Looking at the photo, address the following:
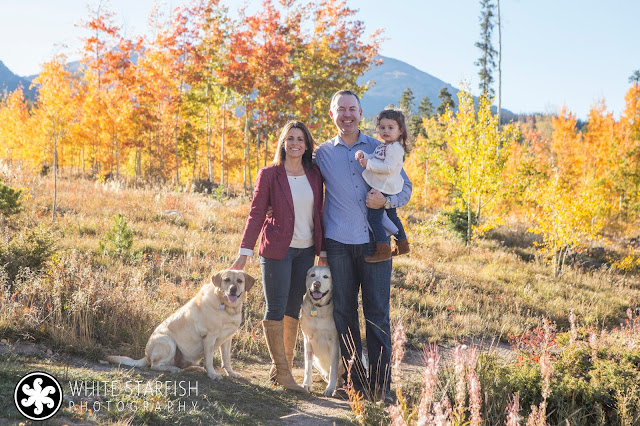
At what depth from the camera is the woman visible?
3.92m

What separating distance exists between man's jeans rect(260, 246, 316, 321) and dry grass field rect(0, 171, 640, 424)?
74 centimetres

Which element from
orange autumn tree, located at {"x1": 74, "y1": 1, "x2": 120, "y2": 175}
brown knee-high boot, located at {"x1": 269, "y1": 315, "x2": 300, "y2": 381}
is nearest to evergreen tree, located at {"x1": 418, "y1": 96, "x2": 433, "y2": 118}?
orange autumn tree, located at {"x1": 74, "y1": 1, "x2": 120, "y2": 175}

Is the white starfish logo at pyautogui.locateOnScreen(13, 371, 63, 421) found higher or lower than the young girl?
lower

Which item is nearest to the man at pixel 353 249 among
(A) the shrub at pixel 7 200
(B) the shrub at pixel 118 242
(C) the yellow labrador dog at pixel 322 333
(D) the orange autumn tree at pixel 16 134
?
Result: (C) the yellow labrador dog at pixel 322 333

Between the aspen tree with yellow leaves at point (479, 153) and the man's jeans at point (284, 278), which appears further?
the aspen tree with yellow leaves at point (479, 153)

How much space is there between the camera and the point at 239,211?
1359 cm

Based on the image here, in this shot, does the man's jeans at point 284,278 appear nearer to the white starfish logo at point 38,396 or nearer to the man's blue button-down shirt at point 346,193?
the man's blue button-down shirt at point 346,193

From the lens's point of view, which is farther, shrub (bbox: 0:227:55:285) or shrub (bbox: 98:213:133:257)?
shrub (bbox: 98:213:133:257)

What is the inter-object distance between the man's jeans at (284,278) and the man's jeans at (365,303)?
10.3 inches

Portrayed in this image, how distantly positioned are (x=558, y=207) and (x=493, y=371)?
348 inches

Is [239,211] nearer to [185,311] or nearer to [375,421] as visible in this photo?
[185,311]

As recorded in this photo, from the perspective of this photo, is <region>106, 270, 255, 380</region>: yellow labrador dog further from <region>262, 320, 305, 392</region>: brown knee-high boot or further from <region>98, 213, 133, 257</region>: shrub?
<region>98, 213, 133, 257</region>: shrub

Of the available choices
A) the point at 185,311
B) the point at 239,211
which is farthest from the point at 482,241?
the point at 185,311

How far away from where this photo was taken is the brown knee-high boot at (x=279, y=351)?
4.04 metres
